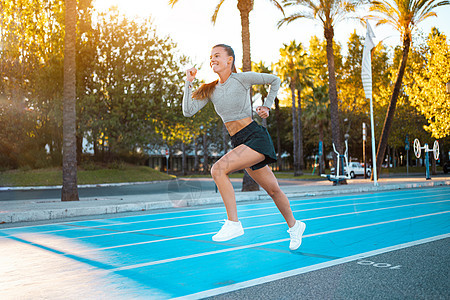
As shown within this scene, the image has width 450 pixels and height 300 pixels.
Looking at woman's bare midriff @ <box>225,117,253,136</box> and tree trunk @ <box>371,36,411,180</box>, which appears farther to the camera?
tree trunk @ <box>371,36,411,180</box>

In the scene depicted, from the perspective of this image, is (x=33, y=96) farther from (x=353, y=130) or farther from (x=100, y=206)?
(x=353, y=130)

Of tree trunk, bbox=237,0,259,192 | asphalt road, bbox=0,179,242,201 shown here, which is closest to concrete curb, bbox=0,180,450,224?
tree trunk, bbox=237,0,259,192

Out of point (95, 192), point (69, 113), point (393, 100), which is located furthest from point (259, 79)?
point (393, 100)

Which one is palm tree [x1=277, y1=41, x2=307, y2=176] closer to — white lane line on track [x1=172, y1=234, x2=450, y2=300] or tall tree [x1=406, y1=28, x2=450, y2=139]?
tall tree [x1=406, y1=28, x2=450, y2=139]

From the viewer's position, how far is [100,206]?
1310 centimetres

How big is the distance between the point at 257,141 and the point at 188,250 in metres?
2.16

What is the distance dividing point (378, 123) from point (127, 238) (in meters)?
45.2

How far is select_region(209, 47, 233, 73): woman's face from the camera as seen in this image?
4887mm

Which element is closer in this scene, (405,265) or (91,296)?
(91,296)

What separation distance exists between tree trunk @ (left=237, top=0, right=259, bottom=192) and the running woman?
15.1 meters

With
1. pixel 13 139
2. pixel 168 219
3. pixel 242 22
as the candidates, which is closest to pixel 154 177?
pixel 13 139

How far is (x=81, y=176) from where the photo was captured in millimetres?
31656

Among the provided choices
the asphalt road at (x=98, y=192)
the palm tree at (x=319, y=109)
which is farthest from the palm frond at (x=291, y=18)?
the palm tree at (x=319, y=109)

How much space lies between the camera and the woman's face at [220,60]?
16.0 feet
